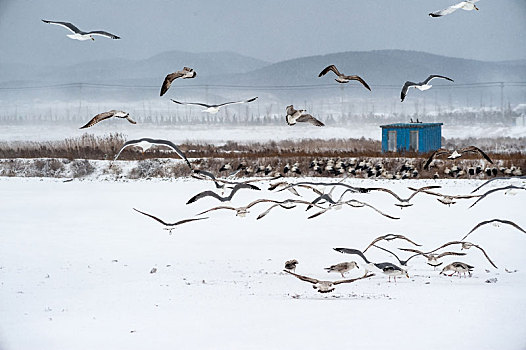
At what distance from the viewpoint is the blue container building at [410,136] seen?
1923 cm

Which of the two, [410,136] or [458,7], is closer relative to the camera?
[458,7]

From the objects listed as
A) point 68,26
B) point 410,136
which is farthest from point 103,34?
point 410,136

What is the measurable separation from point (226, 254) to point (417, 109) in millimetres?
13179

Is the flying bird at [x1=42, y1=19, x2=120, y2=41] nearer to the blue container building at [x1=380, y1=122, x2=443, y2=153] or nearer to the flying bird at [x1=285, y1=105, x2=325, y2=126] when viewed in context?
the flying bird at [x1=285, y1=105, x2=325, y2=126]

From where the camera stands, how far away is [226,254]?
9.27m

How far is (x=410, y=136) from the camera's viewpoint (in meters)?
19.4

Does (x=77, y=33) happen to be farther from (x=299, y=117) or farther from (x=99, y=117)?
(x=299, y=117)

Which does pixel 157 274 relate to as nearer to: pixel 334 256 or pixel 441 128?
pixel 334 256

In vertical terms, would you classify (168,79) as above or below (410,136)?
above

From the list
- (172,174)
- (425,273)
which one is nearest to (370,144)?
(172,174)

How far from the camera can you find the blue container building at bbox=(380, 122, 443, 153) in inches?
757

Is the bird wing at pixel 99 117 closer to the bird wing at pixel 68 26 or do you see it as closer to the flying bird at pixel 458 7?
the bird wing at pixel 68 26

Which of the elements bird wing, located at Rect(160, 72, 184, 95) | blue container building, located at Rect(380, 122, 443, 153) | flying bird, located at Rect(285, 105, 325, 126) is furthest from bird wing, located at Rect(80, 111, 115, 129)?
blue container building, located at Rect(380, 122, 443, 153)

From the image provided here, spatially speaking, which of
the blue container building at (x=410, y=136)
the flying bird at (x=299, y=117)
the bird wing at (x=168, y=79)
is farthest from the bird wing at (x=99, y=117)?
the blue container building at (x=410, y=136)
